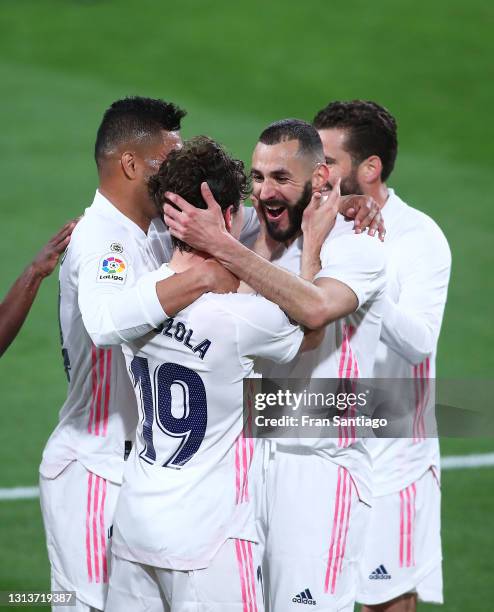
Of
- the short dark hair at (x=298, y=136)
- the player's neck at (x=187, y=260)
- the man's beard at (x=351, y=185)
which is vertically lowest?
the player's neck at (x=187, y=260)

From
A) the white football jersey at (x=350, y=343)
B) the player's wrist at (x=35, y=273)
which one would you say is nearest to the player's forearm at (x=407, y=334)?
the white football jersey at (x=350, y=343)

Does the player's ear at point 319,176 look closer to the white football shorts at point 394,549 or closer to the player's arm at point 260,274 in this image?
the player's arm at point 260,274

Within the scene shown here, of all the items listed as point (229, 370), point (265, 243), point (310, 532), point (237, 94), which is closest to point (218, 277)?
point (229, 370)

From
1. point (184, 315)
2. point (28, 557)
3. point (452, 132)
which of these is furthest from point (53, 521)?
point (452, 132)

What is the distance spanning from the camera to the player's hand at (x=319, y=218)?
473cm

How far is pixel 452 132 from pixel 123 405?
13567mm

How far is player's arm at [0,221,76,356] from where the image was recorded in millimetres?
5363

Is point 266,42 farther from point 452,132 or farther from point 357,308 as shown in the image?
point 357,308

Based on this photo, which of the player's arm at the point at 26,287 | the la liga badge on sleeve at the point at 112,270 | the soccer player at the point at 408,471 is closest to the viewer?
the la liga badge on sleeve at the point at 112,270

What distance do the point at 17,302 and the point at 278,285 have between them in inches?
72.2

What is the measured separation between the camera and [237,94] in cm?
1820

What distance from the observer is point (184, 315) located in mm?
4098

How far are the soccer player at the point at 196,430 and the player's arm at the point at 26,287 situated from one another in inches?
50.0

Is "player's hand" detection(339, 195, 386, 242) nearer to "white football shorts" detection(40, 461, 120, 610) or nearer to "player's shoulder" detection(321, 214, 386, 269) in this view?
"player's shoulder" detection(321, 214, 386, 269)
